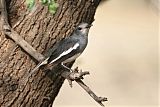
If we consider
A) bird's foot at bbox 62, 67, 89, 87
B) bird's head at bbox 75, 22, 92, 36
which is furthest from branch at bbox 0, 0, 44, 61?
bird's head at bbox 75, 22, 92, 36

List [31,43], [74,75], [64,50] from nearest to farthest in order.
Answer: [74,75] < [31,43] < [64,50]

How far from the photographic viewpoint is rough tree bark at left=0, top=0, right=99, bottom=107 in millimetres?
4574

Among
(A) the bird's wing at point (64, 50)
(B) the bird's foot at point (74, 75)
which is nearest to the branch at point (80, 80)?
(B) the bird's foot at point (74, 75)

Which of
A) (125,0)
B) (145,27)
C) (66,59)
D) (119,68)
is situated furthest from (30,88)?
(125,0)

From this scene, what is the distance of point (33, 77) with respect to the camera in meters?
4.60

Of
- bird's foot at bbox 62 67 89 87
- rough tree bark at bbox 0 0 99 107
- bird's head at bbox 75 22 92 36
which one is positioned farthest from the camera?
bird's head at bbox 75 22 92 36

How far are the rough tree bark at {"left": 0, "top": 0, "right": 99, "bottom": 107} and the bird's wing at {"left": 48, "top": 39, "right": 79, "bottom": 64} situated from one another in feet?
0.22

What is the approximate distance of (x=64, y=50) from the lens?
4.83 metres

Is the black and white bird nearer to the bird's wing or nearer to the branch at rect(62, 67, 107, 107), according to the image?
the bird's wing

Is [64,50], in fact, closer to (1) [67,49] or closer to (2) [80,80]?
(1) [67,49]

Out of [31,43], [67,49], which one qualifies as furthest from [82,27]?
[31,43]

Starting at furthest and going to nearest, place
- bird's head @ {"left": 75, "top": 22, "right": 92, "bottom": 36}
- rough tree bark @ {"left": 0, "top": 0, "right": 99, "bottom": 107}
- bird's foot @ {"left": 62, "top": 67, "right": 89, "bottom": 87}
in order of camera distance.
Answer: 1. bird's head @ {"left": 75, "top": 22, "right": 92, "bottom": 36}
2. rough tree bark @ {"left": 0, "top": 0, "right": 99, "bottom": 107}
3. bird's foot @ {"left": 62, "top": 67, "right": 89, "bottom": 87}

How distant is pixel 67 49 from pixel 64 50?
0.21ft

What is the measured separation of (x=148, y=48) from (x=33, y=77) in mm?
7906
